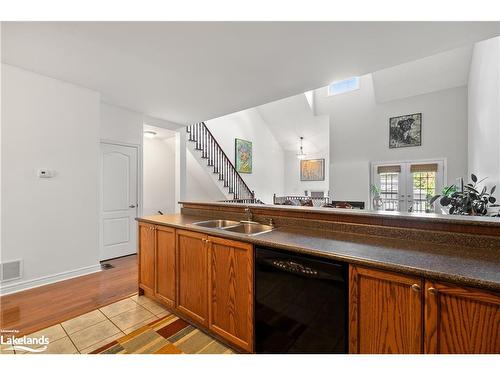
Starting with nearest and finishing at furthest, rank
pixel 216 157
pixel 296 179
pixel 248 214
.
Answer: pixel 248 214 → pixel 216 157 → pixel 296 179

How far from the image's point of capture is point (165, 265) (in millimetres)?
2189

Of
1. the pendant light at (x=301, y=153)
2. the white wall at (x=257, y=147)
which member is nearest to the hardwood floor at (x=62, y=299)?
the white wall at (x=257, y=147)

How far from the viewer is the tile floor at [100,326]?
1762mm

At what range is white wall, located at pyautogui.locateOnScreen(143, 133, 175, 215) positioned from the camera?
17.5 feet

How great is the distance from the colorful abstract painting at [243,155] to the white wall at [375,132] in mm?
2759

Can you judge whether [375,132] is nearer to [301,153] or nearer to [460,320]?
[301,153]

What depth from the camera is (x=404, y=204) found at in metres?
6.00

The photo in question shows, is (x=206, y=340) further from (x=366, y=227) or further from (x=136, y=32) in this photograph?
(x=136, y=32)

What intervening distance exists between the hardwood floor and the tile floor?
15cm

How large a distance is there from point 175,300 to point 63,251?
80.7 inches

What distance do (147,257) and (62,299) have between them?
1.08 m

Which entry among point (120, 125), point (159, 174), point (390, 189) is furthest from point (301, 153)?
point (120, 125)

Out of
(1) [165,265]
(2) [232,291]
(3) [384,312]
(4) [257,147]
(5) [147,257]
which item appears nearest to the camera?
(3) [384,312]

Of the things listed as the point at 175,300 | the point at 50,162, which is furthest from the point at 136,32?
the point at 175,300
